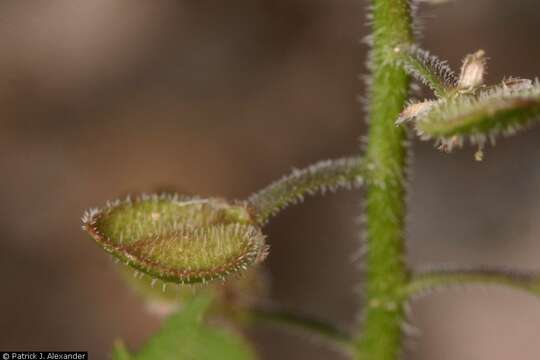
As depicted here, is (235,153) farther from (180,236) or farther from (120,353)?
(180,236)

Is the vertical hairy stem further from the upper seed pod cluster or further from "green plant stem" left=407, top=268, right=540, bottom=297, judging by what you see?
the upper seed pod cluster

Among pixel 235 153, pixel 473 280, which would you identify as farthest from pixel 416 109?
pixel 235 153

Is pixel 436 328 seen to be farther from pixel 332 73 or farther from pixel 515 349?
pixel 332 73

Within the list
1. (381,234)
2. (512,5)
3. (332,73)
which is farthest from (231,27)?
(381,234)

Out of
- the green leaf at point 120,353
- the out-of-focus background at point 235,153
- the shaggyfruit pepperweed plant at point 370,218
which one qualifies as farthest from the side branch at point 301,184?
the out-of-focus background at point 235,153

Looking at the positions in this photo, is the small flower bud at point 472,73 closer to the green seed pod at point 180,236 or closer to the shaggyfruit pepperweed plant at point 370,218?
the shaggyfruit pepperweed plant at point 370,218

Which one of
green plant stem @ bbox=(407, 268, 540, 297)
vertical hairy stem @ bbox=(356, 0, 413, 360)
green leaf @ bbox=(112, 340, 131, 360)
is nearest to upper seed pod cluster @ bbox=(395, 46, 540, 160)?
vertical hairy stem @ bbox=(356, 0, 413, 360)
